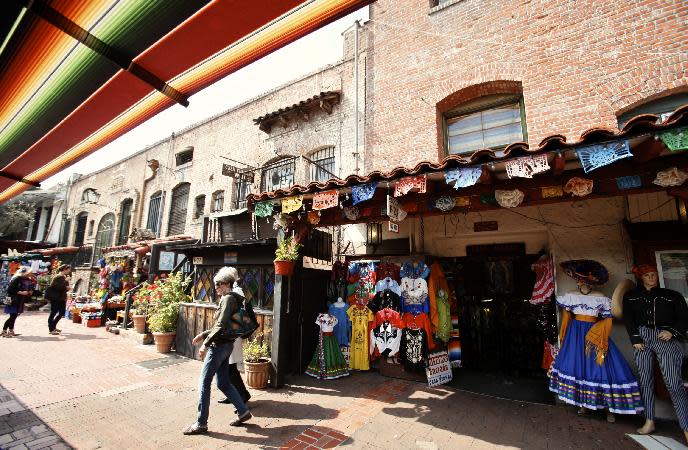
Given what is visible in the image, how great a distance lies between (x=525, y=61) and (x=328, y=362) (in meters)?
7.63

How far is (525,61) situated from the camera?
6.95 metres

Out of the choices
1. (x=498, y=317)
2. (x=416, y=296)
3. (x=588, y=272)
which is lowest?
(x=498, y=317)

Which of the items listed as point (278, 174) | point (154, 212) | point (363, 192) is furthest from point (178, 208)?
point (363, 192)

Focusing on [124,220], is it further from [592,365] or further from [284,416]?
[592,365]

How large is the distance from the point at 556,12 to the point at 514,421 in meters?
7.95

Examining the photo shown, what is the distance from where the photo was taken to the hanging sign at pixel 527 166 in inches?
151

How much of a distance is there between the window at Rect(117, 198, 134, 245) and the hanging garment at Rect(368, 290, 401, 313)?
16.6 m

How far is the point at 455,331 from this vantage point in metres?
6.36

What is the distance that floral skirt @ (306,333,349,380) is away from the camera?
6223mm

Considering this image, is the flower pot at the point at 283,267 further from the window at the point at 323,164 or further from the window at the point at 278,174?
the window at the point at 278,174

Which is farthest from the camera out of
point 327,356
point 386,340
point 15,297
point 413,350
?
point 15,297

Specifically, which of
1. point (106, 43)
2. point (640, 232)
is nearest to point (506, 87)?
point (640, 232)

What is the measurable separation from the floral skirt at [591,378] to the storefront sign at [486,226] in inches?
82.3

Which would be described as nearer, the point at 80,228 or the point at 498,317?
the point at 498,317
